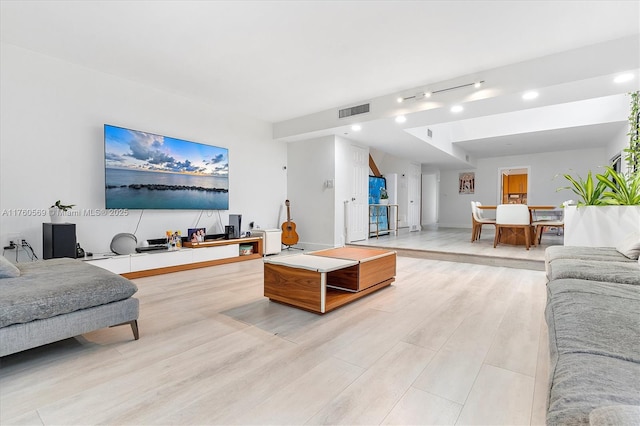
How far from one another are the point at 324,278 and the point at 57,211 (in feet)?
10.1

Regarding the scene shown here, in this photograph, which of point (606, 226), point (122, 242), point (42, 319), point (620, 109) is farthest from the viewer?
point (620, 109)

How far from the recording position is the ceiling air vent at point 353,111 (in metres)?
4.68

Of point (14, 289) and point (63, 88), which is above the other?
point (63, 88)

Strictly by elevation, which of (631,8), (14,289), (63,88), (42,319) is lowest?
(42,319)

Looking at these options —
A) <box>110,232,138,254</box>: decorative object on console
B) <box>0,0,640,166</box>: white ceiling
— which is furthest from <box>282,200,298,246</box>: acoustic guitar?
<box>110,232,138,254</box>: decorative object on console

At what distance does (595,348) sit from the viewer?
0.88 metres

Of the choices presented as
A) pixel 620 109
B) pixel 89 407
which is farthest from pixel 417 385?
pixel 620 109

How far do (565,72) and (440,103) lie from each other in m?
1.28

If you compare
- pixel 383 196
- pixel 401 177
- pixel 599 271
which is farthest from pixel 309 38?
pixel 401 177

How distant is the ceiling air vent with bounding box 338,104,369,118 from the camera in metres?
4.68

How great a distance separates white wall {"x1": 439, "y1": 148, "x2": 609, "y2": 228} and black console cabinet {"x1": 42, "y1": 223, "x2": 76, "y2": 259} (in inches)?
393

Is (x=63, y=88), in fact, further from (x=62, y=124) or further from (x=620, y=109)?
(x=620, y=109)

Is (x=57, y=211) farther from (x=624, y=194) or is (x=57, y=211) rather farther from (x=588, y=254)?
(x=624, y=194)

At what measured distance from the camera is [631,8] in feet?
8.23
